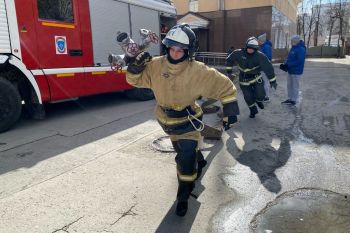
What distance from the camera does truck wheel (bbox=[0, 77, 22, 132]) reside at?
5621 mm

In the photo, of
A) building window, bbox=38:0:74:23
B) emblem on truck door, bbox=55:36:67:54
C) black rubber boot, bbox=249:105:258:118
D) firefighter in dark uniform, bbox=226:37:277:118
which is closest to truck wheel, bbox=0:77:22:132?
emblem on truck door, bbox=55:36:67:54

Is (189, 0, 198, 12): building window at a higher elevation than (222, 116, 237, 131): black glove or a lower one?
higher

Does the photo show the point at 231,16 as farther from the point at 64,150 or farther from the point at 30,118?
the point at 64,150

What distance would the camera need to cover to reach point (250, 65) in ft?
22.1

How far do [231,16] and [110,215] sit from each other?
2187cm

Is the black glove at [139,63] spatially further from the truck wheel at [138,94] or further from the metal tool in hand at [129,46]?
Answer: the truck wheel at [138,94]

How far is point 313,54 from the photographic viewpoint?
39500 mm

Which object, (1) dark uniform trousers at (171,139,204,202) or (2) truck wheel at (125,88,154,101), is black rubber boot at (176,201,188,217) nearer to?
(1) dark uniform trousers at (171,139,204,202)

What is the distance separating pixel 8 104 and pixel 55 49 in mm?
1345

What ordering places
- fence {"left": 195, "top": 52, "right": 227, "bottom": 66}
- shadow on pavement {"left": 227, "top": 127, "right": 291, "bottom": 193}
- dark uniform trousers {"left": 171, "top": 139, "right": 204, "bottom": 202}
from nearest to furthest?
dark uniform trousers {"left": 171, "top": 139, "right": 204, "bottom": 202}, shadow on pavement {"left": 227, "top": 127, "right": 291, "bottom": 193}, fence {"left": 195, "top": 52, "right": 227, "bottom": 66}

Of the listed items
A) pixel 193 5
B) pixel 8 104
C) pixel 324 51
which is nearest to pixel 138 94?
pixel 8 104

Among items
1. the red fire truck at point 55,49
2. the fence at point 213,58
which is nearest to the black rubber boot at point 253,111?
the red fire truck at point 55,49

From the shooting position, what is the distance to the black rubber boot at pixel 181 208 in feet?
10.3

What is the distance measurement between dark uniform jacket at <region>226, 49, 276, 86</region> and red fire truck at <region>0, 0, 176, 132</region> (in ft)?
8.89
